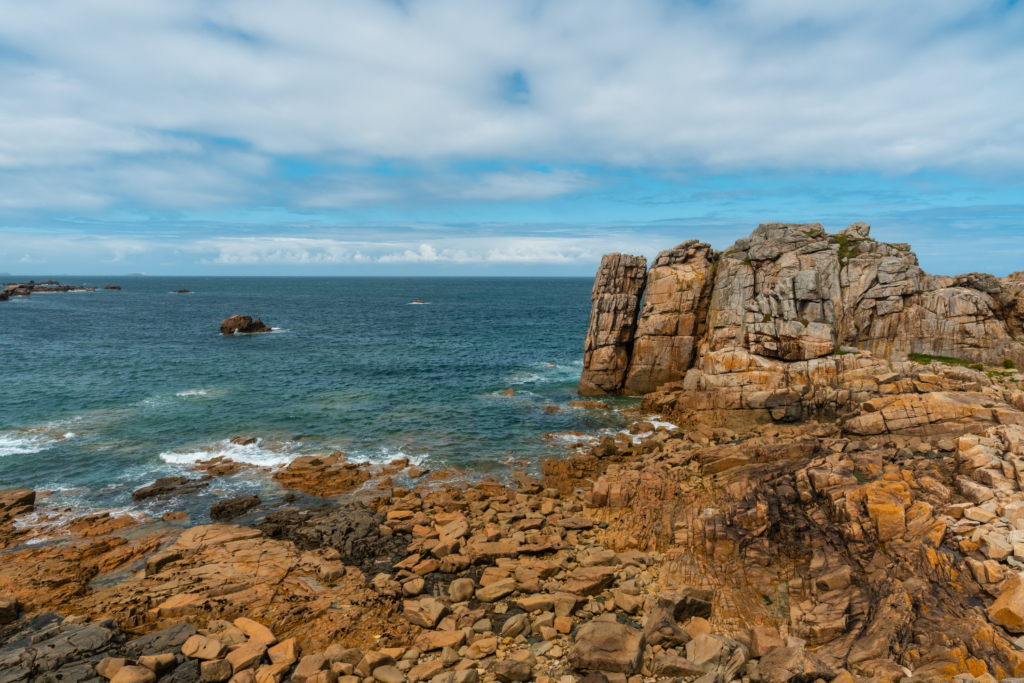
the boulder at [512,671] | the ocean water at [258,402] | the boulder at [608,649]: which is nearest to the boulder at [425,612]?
the boulder at [512,671]

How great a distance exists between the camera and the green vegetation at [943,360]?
39222 mm

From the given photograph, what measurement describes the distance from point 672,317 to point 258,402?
38.1 m

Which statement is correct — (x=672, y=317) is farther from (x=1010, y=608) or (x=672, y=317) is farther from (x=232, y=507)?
(x=232, y=507)

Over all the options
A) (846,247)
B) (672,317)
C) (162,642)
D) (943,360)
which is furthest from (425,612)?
(846,247)

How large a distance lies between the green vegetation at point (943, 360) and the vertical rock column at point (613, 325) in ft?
73.2

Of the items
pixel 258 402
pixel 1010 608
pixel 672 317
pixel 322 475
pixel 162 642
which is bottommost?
pixel 322 475

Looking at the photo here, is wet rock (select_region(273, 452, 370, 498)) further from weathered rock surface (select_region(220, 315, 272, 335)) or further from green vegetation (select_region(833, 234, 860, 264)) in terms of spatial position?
weathered rock surface (select_region(220, 315, 272, 335))

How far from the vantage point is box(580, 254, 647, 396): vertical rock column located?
49.5 m

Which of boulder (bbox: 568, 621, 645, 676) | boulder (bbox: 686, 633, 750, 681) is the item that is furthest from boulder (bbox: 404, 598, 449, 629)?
boulder (bbox: 686, 633, 750, 681)

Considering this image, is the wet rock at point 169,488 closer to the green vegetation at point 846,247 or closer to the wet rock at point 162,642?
the wet rock at point 162,642

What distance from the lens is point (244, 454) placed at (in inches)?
1366

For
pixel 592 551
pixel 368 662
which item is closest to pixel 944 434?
pixel 592 551

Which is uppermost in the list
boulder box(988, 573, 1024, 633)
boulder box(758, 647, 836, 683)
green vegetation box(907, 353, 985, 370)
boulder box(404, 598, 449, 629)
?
green vegetation box(907, 353, 985, 370)

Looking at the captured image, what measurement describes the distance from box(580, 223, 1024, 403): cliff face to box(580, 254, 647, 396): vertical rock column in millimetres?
751
